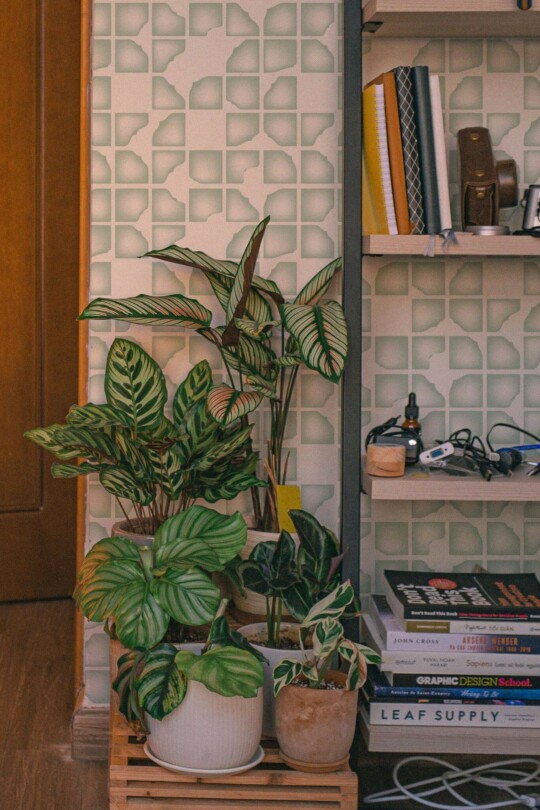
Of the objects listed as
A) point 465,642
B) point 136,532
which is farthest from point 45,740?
point 465,642

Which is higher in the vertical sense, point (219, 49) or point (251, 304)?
point (219, 49)

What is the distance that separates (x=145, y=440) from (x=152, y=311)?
0.88ft

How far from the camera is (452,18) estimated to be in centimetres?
203

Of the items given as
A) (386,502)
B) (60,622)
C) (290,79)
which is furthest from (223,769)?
(60,622)

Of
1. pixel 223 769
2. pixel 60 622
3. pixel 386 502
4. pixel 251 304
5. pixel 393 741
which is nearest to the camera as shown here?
pixel 223 769

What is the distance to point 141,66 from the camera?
221 cm

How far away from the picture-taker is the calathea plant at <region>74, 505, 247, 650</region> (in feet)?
5.80

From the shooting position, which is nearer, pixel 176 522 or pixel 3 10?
pixel 176 522

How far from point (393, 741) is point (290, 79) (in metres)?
1.44

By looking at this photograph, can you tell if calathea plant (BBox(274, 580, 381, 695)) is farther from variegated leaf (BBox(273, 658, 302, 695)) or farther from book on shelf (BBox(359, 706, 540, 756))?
book on shelf (BBox(359, 706, 540, 756))

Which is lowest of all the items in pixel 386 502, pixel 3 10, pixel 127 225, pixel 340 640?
pixel 340 640

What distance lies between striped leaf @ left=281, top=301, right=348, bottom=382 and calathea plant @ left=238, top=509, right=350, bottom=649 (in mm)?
323

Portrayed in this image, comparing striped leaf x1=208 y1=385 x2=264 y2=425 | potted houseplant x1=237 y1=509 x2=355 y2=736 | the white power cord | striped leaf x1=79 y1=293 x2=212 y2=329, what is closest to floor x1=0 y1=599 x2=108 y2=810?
potted houseplant x1=237 y1=509 x2=355 y2=736

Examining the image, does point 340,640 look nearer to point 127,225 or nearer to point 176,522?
point 176,522
